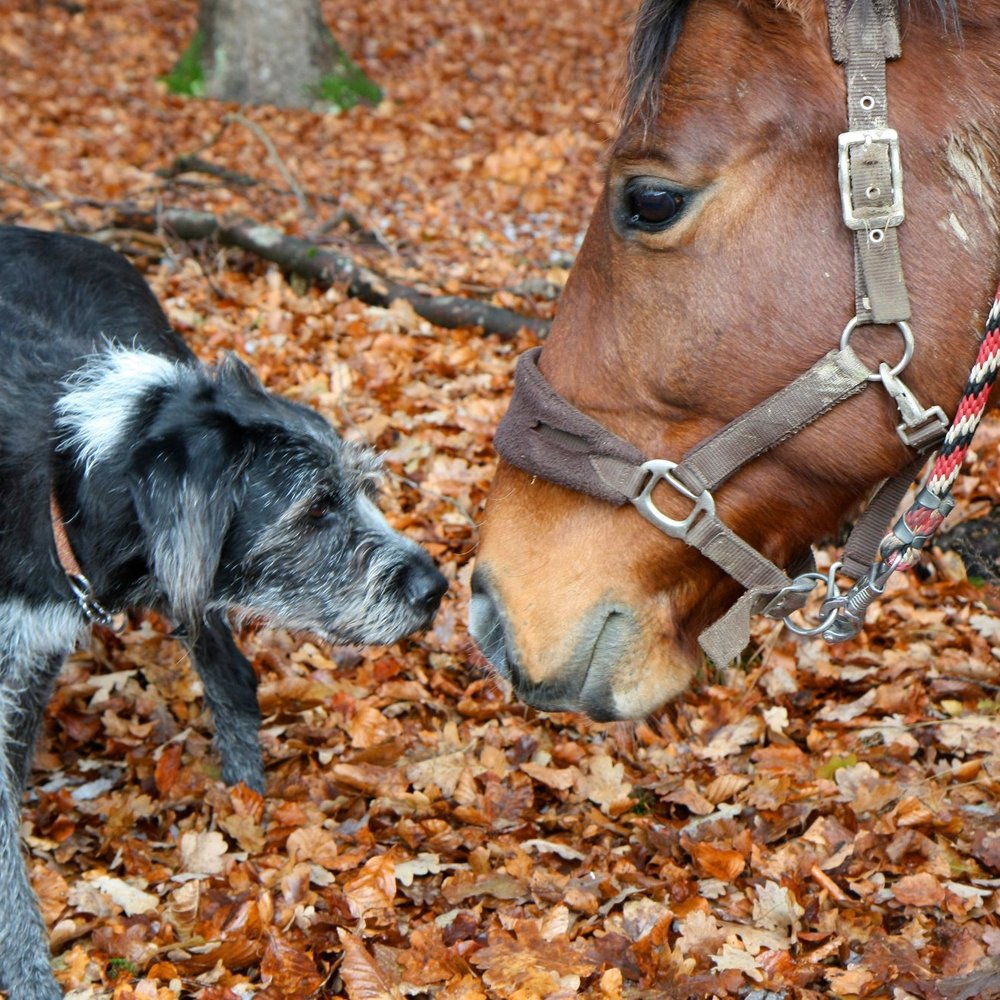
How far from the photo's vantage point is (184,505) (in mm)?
3564

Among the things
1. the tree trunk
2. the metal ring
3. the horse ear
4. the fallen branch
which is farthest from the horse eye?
the tree trunk

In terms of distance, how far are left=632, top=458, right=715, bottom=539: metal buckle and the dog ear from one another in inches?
66.4

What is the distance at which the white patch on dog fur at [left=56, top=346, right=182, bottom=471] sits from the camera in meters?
3.68

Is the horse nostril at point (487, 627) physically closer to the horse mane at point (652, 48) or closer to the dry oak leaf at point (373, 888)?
the horse mane at point (652, 48)

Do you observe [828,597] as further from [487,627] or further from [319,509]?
[319,509]

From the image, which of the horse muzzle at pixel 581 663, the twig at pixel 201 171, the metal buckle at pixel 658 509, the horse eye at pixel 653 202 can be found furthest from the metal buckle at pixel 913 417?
the twig at pixel 201 171

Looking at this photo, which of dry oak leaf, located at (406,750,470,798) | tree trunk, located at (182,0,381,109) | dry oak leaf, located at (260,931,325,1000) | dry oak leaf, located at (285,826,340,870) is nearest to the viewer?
dry oak leaf, located at (260,931,325,1000)

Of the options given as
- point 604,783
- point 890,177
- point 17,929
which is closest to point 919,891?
point 604,783

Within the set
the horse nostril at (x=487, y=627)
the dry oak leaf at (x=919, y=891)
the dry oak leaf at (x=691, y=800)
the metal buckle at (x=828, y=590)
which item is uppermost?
the metal buckle at (x=828, y=590)

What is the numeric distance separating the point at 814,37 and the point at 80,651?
13.9ft

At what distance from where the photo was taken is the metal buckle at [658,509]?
2.50m

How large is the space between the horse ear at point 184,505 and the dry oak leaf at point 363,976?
1.21 meters

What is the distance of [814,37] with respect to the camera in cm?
227

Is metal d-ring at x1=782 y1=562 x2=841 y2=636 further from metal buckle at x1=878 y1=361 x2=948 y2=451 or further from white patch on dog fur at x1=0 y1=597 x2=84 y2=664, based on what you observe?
white patch on dog fur at x1=0 y1=597 x2=84 y2=664
